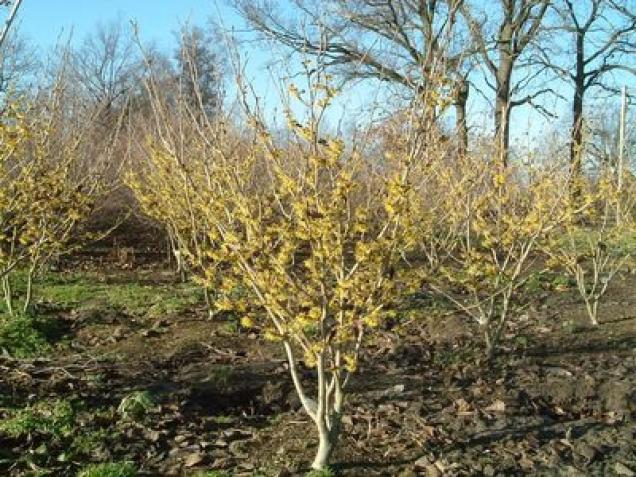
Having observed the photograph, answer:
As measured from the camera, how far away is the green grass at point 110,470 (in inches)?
133

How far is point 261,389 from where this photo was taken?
4.85 meters

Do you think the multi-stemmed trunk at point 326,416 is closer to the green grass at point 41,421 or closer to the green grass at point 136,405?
the green grass at point 136,405

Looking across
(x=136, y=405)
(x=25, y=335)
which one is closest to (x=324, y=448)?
(x=136, y=405)

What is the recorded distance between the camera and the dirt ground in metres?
3.62

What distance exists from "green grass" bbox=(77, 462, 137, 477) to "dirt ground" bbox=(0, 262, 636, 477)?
101mm

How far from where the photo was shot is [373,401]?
4500mm

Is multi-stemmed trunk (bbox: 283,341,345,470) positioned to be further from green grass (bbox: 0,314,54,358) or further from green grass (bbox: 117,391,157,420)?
green grass (bbox: 0,314,54,358)

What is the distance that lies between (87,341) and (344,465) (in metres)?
3.63

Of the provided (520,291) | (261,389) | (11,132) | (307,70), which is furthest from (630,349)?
(11,132)

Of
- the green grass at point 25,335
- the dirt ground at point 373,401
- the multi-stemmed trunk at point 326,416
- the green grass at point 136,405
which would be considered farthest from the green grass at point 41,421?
the green grass at point 25,335

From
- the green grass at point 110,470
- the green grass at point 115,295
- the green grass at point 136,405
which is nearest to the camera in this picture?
the green grass at point 110,470

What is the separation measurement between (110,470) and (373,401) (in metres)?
1.74

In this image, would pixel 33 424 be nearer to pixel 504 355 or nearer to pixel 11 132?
pixel 11 132

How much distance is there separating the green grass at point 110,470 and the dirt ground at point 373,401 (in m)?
0.10
